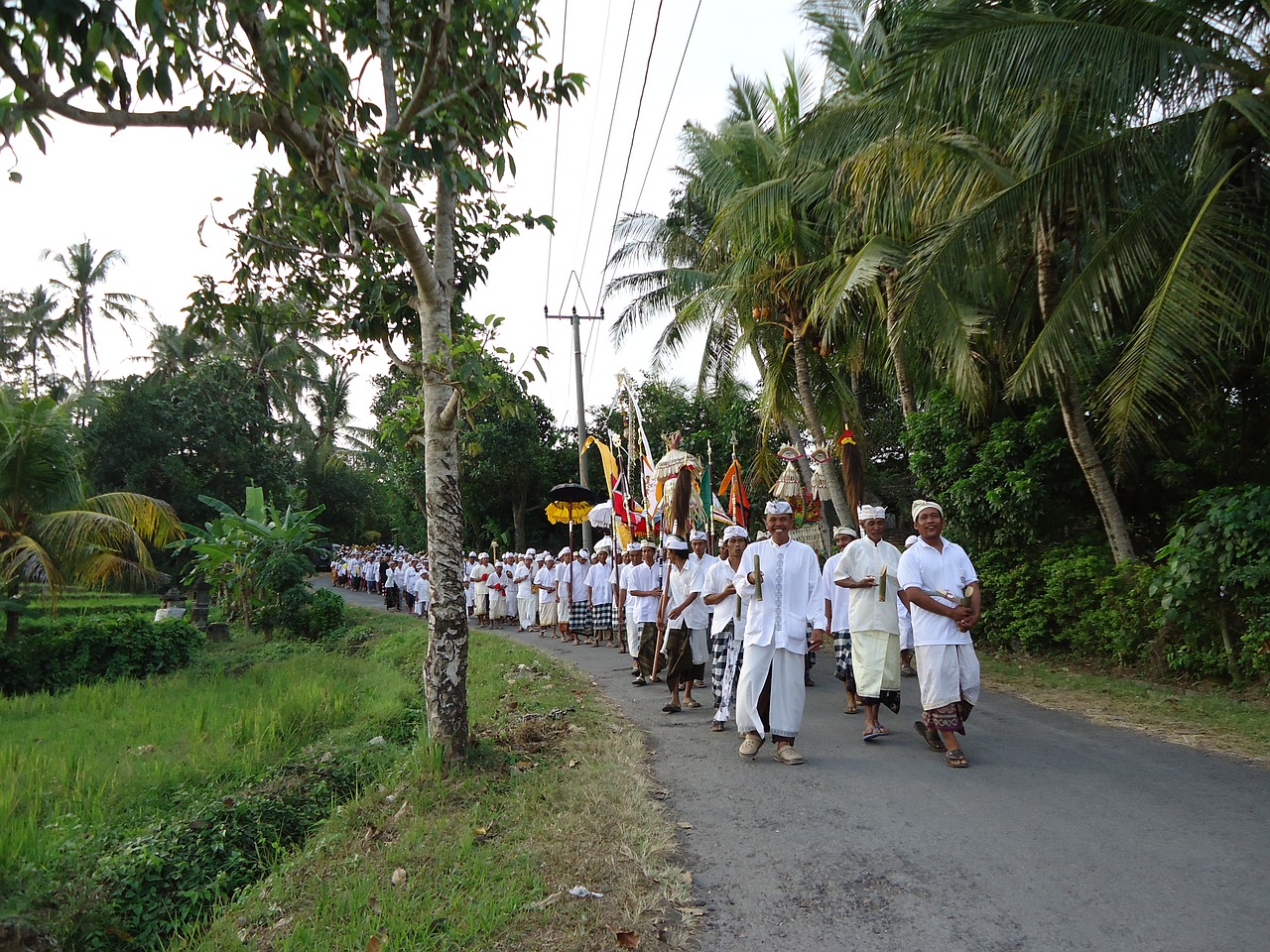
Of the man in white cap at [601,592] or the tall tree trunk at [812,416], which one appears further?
the man in white cap at [601,592]

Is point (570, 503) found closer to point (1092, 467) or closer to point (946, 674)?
point (1092, 467)

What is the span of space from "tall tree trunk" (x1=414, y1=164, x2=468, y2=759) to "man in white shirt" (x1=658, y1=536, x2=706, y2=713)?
110 inches

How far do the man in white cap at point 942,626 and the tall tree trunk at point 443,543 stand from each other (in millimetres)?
3264

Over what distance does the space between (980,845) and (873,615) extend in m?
2.80

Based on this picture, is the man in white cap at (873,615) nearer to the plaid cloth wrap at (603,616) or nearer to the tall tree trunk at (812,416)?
the tall tree trunk at (812,416)

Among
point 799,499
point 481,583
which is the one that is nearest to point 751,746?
point 799,499

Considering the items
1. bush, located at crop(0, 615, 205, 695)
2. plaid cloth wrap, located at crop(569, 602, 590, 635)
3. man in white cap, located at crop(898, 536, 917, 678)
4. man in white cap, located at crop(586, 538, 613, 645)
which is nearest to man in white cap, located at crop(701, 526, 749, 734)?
man in white cap, located at crop(898, 536, 917, 678)

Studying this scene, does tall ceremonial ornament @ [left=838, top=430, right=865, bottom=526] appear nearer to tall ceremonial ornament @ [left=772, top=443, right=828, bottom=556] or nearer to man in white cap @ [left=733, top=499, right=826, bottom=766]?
tall ceremonial ornament @ [left=772, top=443, right=828, bottom=556]

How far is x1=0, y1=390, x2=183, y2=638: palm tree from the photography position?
13.4 meters

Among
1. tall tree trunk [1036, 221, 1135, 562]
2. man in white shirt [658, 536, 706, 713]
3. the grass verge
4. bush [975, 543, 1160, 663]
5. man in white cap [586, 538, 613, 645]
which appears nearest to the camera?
the grass verge

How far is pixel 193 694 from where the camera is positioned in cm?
1162

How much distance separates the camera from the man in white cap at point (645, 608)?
1083 centimetres

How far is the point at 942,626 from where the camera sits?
6.27 meters

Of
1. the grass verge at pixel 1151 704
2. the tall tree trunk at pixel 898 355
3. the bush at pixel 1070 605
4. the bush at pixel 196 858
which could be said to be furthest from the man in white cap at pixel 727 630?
the tall tree trunk at pixel 898 355
